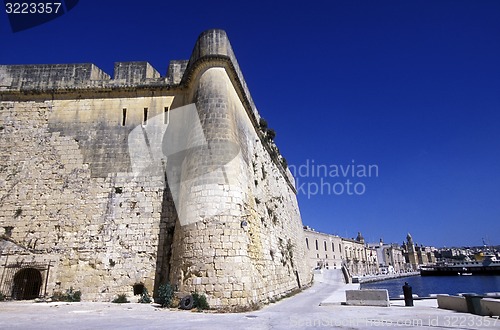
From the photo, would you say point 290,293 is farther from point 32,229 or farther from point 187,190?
point 32,229

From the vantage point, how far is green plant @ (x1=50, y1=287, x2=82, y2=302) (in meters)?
11.0

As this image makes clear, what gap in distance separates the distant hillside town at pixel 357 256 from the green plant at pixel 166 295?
20.6 metres

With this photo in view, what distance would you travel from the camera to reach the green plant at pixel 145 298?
1091 centimetres

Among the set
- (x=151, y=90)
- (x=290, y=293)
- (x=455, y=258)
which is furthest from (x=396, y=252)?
(x=151, y=90)

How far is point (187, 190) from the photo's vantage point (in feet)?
37.3

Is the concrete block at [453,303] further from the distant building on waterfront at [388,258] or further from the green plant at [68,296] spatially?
the distant building on waterfront at [388,258]

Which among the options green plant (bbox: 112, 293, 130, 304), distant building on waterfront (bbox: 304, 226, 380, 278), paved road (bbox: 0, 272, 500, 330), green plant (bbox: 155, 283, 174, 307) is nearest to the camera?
paved road (bbox: 0, 272, 500, 330)

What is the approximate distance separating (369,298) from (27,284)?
11897 millimetres

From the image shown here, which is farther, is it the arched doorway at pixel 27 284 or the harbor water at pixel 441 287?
the harbor water at pixel 441 287

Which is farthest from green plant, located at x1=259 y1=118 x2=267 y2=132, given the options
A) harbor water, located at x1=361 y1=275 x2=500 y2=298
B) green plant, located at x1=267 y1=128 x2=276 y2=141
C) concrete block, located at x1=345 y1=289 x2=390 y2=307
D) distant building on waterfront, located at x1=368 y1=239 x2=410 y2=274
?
distant building on waterfront, located at x1=368 y1=239 x2=410 y2=274

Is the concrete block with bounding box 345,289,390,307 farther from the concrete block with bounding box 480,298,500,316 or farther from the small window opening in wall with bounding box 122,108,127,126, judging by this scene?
the small window opening in wall with bounding box 122,108,127,126

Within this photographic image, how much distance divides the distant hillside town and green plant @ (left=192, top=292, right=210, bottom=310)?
828 inches

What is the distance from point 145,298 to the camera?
10992 millimetres

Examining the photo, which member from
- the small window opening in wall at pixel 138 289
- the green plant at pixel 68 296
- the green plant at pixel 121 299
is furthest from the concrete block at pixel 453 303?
the green plant at pixel 68 296
